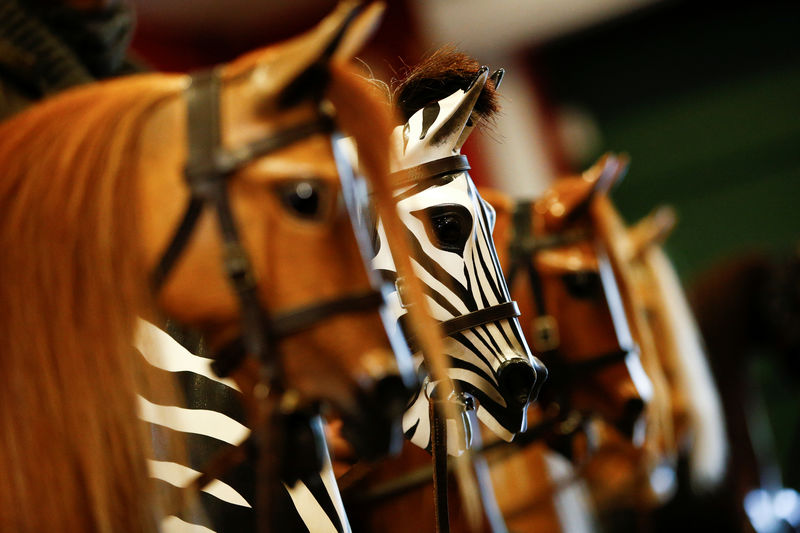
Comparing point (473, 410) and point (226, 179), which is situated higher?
point (226, 179)

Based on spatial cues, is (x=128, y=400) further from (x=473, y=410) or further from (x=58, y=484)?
(x=473, y=410)

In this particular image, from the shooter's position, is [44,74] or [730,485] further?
[730,485]

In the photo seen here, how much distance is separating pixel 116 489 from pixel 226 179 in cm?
23

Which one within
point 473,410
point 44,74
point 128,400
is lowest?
point 473,410

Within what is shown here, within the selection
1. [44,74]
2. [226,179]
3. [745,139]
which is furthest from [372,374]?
[745,139]

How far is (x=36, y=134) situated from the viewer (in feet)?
1.85

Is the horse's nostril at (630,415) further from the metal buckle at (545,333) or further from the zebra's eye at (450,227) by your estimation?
the zebra's eye at (450,227)

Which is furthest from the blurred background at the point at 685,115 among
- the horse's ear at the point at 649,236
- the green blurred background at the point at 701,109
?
the horse's ear at the point at 649,236

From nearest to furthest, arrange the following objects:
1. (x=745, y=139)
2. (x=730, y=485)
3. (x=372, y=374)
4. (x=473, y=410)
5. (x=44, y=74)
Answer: (x=372, y=374) < (x=473, y=410) < (x=44, y=74) < (x=730, y=485) < (x=745, y=139)

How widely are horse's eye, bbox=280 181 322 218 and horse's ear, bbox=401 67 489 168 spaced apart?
190 mm

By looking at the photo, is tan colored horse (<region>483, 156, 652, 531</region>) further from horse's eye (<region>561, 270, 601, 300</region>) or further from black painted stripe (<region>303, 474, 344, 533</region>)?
black painted stripe (<region>303, 474, 344, 533</region>)

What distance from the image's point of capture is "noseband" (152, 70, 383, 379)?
507 millimetres

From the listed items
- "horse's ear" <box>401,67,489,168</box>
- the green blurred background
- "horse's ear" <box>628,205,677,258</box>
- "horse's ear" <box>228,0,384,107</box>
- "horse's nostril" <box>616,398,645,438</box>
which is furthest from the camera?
the green blurred background

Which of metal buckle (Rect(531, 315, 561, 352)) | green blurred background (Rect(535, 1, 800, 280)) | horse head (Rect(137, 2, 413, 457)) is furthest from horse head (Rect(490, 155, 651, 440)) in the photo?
green blurred background (Rect(535, 1, 800, 280))
